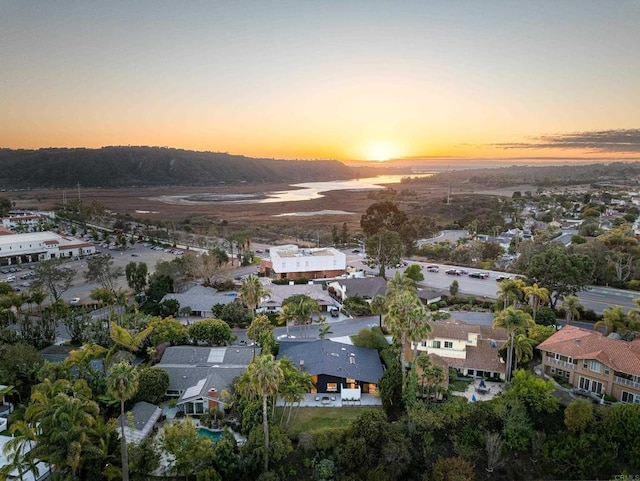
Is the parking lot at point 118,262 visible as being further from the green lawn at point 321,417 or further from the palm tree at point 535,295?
the palm tree at point 535,295

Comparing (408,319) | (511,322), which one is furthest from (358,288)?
(408,319)

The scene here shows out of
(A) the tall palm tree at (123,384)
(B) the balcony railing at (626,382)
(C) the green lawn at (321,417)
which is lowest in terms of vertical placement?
(C) the green lawn at (321,417)

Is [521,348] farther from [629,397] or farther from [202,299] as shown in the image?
[202,299]

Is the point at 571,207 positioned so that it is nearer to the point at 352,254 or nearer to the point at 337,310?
the point at 352,254

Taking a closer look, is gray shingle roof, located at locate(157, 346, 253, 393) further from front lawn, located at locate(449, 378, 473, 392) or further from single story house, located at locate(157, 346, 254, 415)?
front lawn, located at locate(449, 378, 473, 392)

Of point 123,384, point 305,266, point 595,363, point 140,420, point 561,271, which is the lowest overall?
point 140,420

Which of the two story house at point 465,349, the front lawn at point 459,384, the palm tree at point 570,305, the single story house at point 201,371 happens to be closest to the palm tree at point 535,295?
the palm tree at point 570,305
